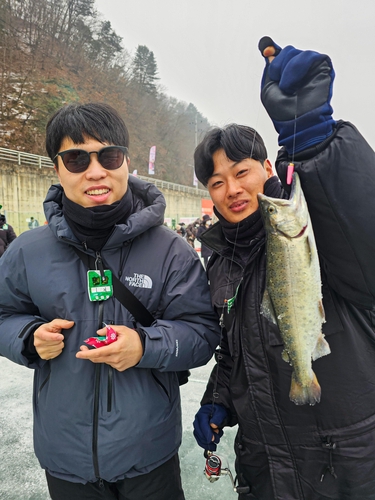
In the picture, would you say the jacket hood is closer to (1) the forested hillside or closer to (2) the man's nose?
(2) the man's nose

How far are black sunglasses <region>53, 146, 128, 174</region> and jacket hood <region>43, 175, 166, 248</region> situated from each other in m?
0.29

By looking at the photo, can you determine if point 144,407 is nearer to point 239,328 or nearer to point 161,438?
point 161,438

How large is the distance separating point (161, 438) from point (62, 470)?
526 mm

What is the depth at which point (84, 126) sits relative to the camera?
1.74 metres

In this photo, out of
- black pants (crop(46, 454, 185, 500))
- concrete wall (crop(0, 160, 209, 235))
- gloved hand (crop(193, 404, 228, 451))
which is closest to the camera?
black pants (crop(46, 454, 185, 500))

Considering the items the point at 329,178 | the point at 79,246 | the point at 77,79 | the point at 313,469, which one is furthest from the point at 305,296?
the point at 77,79

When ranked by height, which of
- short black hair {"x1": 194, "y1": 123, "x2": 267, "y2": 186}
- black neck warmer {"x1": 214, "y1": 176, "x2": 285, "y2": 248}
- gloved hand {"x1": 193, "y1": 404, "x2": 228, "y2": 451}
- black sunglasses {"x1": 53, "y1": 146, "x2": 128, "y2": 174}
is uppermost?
short black hair {"x1": 194, "y1": 123, "x2": 267, "y2": 186}

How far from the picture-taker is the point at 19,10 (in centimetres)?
2856

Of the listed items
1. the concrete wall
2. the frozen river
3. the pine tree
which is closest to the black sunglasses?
the frozen river

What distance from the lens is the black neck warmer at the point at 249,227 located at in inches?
67.6

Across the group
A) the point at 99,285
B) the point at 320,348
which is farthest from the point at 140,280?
the point at 320,348

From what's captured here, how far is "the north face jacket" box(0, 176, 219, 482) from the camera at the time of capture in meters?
1.62

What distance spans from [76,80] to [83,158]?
114ft

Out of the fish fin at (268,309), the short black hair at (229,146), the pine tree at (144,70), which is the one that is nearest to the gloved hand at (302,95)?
the short black hair at (229,146)
